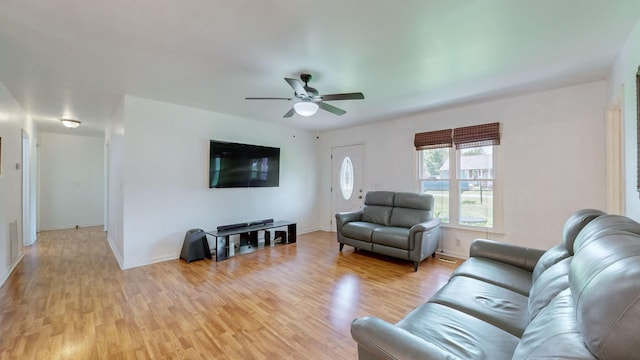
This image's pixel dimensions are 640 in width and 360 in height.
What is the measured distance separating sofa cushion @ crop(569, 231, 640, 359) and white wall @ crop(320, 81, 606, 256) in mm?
3111

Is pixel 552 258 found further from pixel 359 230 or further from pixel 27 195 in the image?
pixel 27 195

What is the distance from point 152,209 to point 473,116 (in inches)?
198

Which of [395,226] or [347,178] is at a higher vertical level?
[347,178]

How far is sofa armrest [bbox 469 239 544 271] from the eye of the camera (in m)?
2.18

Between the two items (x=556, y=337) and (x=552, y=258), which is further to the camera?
(x=552, y=258)

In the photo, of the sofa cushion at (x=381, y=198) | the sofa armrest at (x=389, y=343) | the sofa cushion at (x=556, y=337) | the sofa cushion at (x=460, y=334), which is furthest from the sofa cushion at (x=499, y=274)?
the sofa cushion at (x=381, y=198)

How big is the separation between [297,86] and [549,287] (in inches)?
92.7

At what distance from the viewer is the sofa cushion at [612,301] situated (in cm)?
63

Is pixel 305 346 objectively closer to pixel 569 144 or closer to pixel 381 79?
pixel 381 79

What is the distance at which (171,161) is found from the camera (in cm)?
405

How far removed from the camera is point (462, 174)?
420 cm

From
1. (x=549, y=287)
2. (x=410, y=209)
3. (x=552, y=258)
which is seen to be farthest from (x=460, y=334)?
(x=410, y=209)

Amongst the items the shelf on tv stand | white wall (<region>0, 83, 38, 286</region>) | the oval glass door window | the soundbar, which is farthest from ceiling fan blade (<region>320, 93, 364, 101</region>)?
white wall (<region>0, 83, 38, 286</region>)

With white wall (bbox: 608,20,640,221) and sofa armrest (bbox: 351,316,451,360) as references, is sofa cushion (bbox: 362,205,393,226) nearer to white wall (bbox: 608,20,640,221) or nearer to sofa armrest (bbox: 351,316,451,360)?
white wall (bbox: 608,20,640,221)
